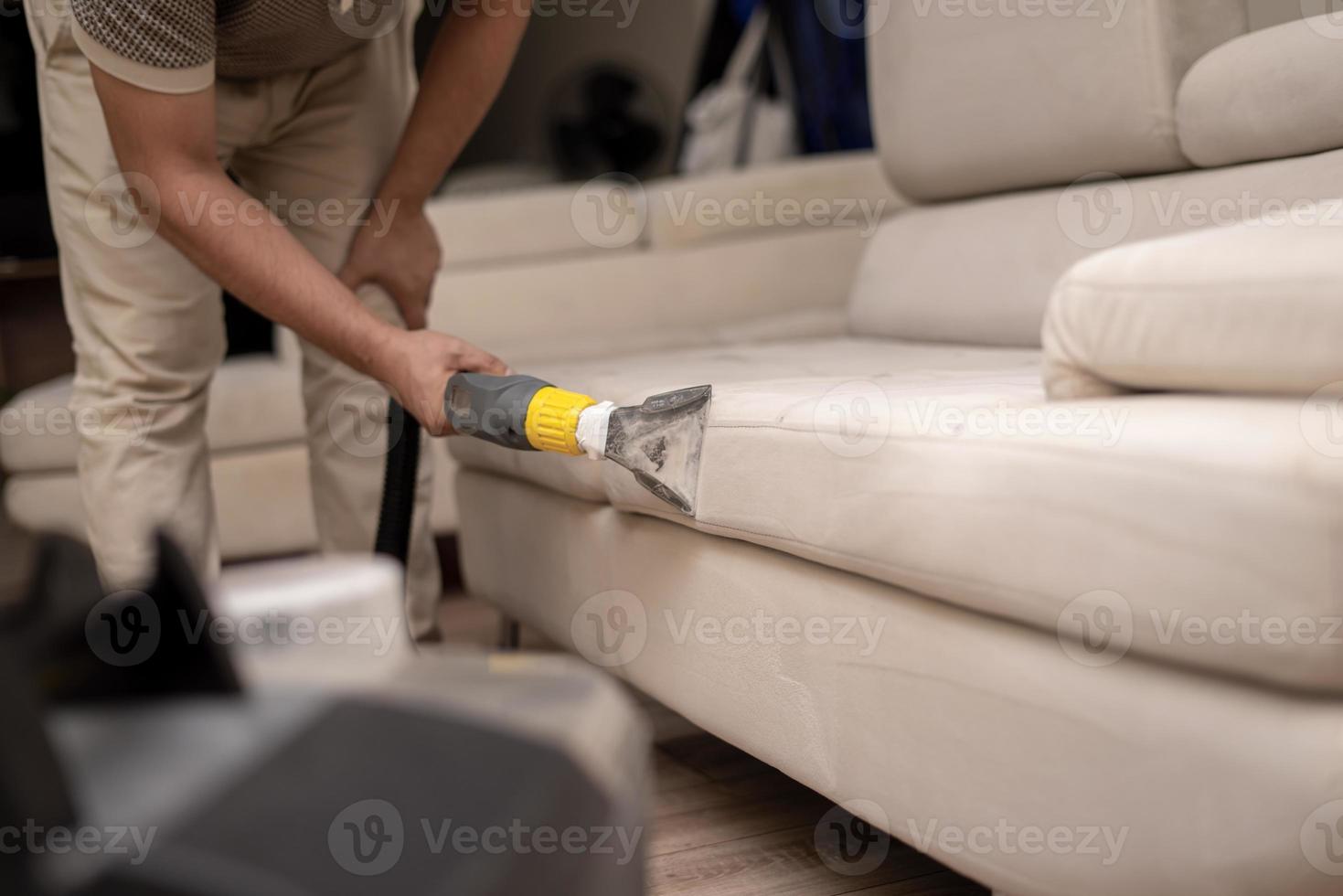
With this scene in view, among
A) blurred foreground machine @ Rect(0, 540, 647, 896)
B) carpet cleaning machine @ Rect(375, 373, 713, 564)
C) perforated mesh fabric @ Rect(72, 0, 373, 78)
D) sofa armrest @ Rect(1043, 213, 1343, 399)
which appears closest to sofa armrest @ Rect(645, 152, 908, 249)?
perforated mesh fabric @ Rect(72, 0, 373, 78)

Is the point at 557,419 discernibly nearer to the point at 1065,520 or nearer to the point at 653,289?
the point at 1065,520

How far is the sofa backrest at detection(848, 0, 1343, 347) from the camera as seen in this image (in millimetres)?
1211

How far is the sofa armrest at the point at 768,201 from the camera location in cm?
230

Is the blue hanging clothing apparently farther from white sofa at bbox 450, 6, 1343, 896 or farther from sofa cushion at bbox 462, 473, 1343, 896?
sofa cushion at bbox 462, 473, 1343, 896

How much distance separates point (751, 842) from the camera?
1.09m

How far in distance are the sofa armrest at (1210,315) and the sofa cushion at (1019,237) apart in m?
0.52

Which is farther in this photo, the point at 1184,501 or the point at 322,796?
the point at 1184,501

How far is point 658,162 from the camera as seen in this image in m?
4.29

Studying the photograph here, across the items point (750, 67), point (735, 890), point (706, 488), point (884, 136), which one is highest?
point (750, 67)

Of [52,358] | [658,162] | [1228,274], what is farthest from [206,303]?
[658,162]

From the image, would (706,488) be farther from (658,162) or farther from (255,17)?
(658,162)

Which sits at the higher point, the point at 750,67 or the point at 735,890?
the point at 750,67

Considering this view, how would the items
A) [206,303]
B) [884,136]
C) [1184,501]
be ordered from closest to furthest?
[1184,501]
[206,303]
[884,136]

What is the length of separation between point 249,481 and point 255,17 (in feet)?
3.75
